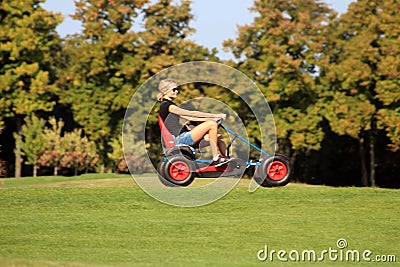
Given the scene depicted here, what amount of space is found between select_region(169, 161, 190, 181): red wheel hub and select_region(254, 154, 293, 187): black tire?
67.1 inches

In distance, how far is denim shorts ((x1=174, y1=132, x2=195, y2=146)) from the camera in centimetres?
1581

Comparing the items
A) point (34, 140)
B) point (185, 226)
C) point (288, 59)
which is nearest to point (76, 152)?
point (34, 140)

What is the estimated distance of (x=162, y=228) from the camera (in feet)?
46.7

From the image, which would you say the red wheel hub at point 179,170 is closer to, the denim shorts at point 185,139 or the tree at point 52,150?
the denim shorts at point 185,139

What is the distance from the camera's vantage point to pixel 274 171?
658 inches

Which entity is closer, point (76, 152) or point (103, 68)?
point (76, 152)

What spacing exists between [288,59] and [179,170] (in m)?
27.9

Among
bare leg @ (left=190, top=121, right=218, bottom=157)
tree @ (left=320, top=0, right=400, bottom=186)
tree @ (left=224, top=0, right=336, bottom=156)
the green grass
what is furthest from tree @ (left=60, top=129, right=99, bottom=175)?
bare leg @ (left=190, top=121, right=218, bottom=157)

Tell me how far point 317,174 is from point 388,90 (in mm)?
10786

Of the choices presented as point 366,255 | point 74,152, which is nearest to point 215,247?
point 366,255

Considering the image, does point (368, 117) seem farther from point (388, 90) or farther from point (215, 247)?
point (215, 247)

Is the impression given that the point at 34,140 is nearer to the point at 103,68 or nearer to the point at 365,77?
the point at 103,68

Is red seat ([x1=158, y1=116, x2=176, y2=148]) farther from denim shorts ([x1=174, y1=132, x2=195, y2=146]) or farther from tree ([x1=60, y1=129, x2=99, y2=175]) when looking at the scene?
tree ([x1=60, y1=129, x2=99, y2=175])

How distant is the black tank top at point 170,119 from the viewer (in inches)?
611
